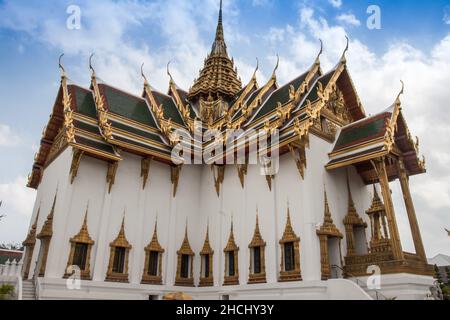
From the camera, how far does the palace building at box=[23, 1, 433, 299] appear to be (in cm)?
948

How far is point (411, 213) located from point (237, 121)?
646 cm

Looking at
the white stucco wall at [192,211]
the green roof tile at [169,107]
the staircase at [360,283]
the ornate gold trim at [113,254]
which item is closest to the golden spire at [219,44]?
the green roof tile at [169,107]

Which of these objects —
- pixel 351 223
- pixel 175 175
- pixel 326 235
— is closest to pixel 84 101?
pixel 175 175

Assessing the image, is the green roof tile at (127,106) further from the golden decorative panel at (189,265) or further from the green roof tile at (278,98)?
the golden decorative panel at (189,265)

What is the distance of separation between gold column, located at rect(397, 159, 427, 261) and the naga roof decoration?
2.71 ft

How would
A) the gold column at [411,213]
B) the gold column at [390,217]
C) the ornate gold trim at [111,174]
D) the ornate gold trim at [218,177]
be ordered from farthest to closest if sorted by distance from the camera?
1. the ornate gold trim at [218,177]
2. the ornate gold trim at [111,174]
3. the gold column at [411,213]
4. the gold column at [390,217]

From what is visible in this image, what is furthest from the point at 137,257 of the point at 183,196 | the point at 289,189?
the point at 289,189

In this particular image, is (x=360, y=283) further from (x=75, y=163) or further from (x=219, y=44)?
(x=219, y=44)

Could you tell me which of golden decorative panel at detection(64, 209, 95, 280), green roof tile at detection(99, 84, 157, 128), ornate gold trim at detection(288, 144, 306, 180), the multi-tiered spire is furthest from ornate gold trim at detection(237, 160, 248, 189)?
the multi-tiered spire

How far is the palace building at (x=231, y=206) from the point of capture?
9477mm

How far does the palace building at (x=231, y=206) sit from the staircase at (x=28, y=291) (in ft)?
0.64

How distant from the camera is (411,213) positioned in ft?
33.2

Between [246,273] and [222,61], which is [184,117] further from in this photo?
[246,273]

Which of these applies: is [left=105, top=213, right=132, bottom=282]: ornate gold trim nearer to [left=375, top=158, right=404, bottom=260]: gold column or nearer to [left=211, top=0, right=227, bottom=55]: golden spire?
[left=375, top=158, right=404, bottom=260]: gold column
